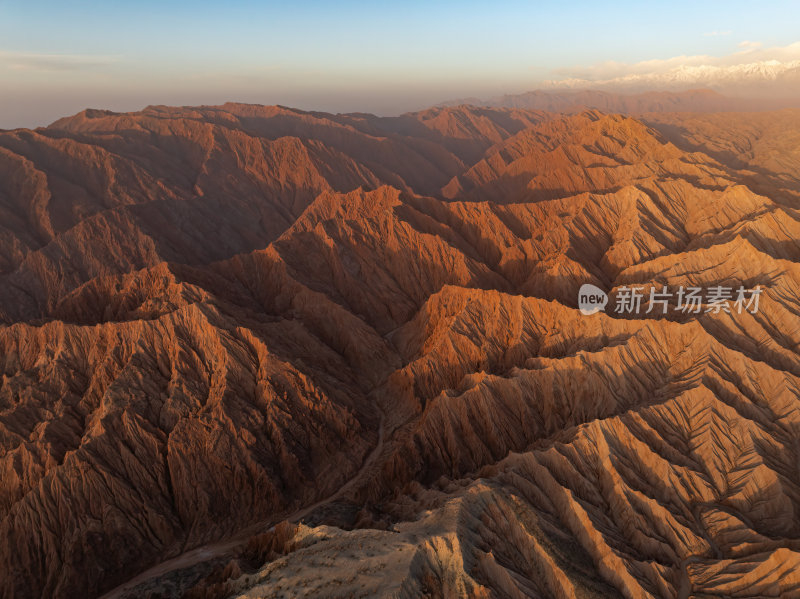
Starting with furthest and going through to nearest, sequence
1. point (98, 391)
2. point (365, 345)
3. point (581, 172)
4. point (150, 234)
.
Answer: point (581, 172)
point (150, 234)
point (365, 345)
point (98, 391)

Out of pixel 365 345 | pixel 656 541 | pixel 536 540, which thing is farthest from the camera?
pixel 365 345

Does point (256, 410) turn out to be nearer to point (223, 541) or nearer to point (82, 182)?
point (223, 541)

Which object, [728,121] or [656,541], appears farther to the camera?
[728,121]

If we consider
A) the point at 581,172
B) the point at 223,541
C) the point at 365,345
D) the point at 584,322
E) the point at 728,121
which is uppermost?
the point at 728,121

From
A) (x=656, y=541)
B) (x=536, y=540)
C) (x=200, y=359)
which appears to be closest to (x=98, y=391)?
(x=200, y=359)

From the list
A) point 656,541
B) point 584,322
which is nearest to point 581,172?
point 584,322

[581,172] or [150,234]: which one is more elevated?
[581,172]
